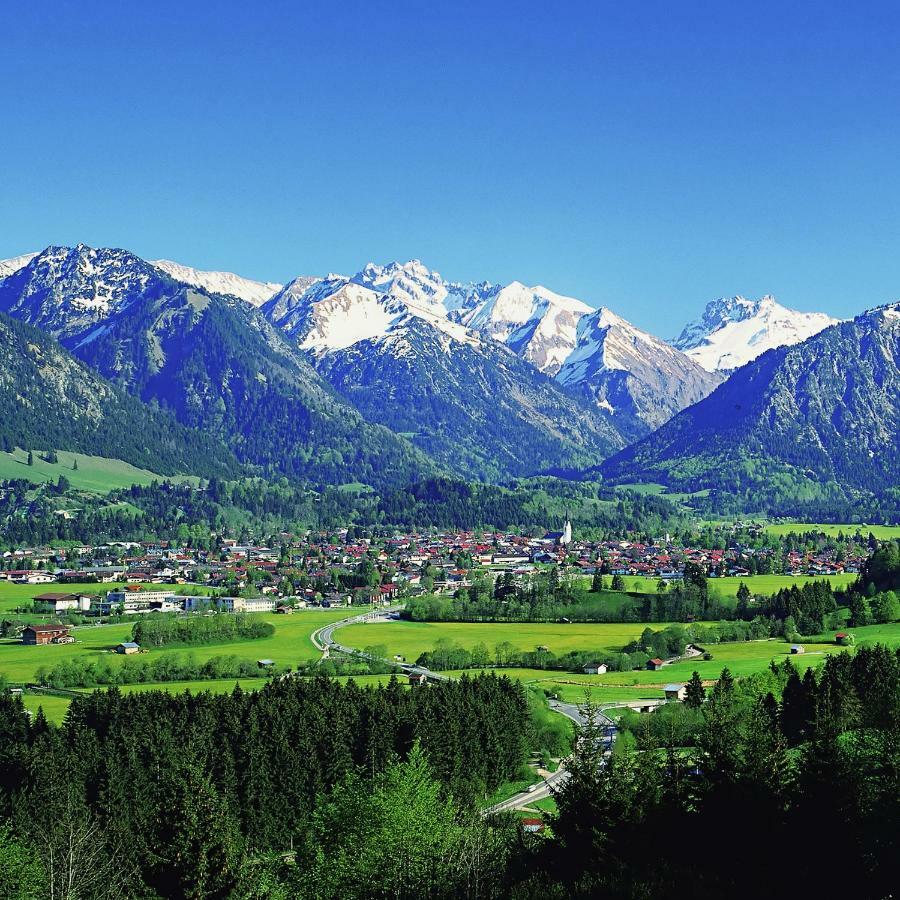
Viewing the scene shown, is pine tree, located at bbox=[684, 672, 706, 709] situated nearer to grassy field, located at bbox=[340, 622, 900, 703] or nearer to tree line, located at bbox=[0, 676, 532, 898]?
grassy field, located at bbox=[340, 622, 900, 703]

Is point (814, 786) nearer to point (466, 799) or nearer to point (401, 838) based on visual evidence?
point (401, 838)

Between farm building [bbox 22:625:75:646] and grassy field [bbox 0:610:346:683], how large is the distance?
1.33 m

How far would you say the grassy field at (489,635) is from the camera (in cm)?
15800

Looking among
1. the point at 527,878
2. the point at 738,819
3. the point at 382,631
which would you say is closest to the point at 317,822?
the point at 527,878

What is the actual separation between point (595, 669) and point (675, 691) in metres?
23.1

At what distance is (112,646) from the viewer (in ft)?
531

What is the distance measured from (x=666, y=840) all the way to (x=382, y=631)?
133m

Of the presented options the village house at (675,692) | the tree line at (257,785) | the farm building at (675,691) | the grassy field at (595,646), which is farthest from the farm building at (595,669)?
the tree line at (257,785)

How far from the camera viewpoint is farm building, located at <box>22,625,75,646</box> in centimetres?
16625

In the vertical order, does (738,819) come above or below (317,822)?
above

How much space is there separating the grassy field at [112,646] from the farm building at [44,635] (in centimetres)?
133

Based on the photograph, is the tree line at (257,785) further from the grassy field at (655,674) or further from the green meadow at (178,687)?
the grassy field at (655,674)

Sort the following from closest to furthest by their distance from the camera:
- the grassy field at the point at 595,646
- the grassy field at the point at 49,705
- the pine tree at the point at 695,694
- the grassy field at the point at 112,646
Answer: the pine tree at the point at 695,694 < the grassy field at the point at 49,705 < the grassy field at the point at 595,646 < the grassy field at the point at 112,646

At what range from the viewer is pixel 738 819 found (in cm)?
4531
